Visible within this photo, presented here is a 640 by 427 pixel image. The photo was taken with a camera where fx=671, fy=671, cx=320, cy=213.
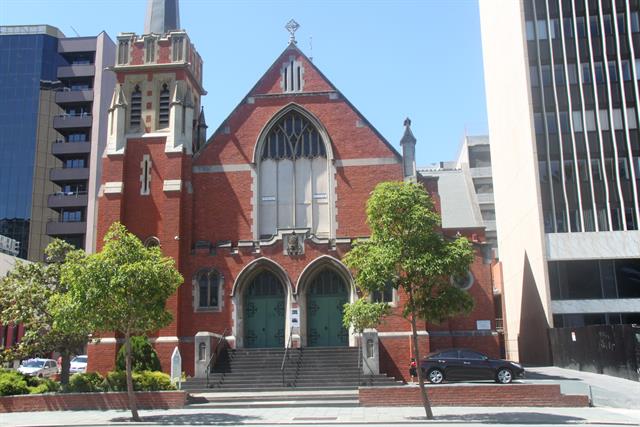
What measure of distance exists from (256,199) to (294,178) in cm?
201

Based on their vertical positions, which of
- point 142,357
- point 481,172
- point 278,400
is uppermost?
point 481,172

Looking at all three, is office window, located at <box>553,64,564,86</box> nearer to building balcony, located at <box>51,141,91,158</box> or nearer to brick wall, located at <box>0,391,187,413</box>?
brick wall, located at <box>0,391,187,413</box>

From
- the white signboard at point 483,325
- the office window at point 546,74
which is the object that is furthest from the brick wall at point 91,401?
the office window at point 546,74

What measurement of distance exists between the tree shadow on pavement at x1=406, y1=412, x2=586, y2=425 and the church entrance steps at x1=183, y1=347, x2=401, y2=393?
6378 millimetres

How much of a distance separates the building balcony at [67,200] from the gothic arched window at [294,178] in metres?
42.3

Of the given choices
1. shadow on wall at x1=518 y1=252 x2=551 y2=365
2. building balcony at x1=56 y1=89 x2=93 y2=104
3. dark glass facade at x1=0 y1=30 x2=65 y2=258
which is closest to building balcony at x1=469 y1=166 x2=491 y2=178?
shadow on wall at x1=518 y1=252 x2=551 y2=365

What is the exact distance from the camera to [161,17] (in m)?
34.3

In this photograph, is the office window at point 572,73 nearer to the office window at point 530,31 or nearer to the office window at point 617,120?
the office window at point 530,31

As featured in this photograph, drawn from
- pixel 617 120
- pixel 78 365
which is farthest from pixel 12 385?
pixel 617 120

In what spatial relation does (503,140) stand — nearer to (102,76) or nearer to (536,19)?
(536,19)

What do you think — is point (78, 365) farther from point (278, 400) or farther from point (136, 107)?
point (278, 400)

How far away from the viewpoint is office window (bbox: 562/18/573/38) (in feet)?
135

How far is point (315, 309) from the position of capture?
2934cm

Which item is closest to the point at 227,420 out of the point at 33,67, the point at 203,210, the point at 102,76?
the point at 203,210
